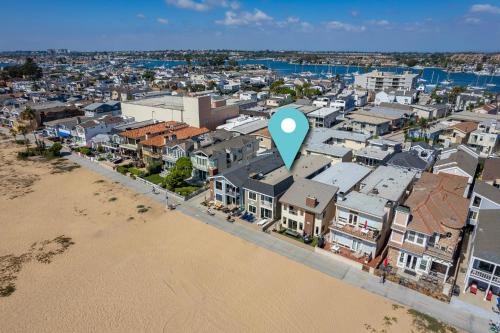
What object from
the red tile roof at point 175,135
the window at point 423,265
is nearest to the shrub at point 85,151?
the red tile roof at point 175,135

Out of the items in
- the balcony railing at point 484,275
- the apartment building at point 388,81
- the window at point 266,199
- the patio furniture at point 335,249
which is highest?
the apartment building at point 388,81

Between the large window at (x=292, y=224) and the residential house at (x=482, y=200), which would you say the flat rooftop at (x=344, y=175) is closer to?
the large window at (x=292, y=224)

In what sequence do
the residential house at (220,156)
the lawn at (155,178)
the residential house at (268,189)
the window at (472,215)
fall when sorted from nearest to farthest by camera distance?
the window at (472,215) < the residential house at (268,189) < the residential house at (220,156) < the lawn at (155,178)

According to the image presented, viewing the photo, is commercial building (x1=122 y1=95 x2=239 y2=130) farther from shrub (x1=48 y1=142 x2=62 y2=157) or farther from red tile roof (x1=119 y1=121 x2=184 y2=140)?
shrub (x1=48 y1=142 x2=62 y2=157)

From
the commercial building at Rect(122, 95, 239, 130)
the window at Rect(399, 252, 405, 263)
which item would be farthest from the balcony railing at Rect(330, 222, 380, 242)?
the commercial building at Rect(122, 95, 239, 130)

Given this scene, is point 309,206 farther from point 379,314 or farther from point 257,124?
point 257,124

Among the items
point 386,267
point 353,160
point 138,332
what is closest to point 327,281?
point 386,267
